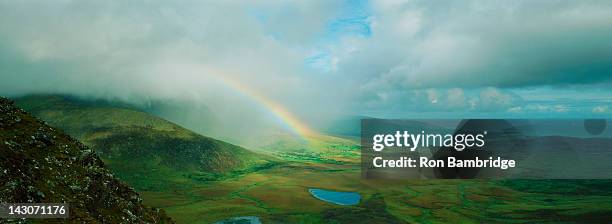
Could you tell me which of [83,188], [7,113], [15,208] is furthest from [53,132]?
[15,208]

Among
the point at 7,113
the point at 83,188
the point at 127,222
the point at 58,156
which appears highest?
the point at 7,113

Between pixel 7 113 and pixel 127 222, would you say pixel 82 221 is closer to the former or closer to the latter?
pixel 127 222

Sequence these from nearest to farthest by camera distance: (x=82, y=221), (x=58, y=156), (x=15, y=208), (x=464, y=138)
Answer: (x=15, y=208)
(x=82, y=221)
(x=58, y=156)
(x=464, y=138)

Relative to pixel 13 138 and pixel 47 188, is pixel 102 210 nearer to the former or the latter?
pixel 47 188

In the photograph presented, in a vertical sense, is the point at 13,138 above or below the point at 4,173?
above

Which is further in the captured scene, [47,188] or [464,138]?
[464,138]

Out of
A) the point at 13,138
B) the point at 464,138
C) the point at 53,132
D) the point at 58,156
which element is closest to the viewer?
the point at 13,138

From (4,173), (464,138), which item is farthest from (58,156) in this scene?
(464,138)
